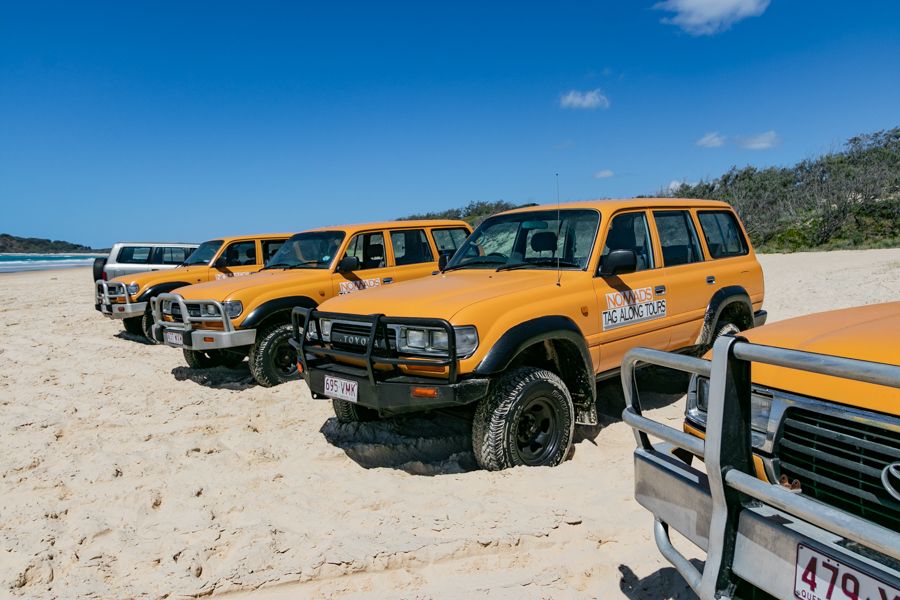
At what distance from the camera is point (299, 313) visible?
4.59 metres

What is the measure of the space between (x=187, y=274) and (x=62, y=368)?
2733 millimetres

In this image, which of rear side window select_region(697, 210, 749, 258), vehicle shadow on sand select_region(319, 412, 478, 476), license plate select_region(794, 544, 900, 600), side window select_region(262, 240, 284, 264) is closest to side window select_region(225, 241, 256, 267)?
side window select_region(262, 240, 284, 264)

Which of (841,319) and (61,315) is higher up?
(841,319)

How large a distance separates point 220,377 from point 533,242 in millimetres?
4408

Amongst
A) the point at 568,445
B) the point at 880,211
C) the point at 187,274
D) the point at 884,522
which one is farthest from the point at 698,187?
the point at 884,522

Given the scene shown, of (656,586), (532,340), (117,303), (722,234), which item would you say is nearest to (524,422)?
(532,340)

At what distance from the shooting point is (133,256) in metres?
13.4

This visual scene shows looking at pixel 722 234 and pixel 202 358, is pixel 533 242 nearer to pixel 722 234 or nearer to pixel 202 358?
pixel 722 234

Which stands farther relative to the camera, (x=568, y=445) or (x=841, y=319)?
(x=568, y=445)

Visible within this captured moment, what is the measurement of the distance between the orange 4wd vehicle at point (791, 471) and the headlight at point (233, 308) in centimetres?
513

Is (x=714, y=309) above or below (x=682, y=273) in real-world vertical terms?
below

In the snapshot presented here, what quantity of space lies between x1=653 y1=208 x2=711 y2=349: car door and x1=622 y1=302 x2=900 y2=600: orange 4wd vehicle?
2878 mm

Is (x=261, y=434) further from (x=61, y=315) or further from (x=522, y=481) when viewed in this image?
(x=61, y=315)

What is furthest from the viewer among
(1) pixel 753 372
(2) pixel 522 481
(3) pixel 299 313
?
(3) pixel 299 313
